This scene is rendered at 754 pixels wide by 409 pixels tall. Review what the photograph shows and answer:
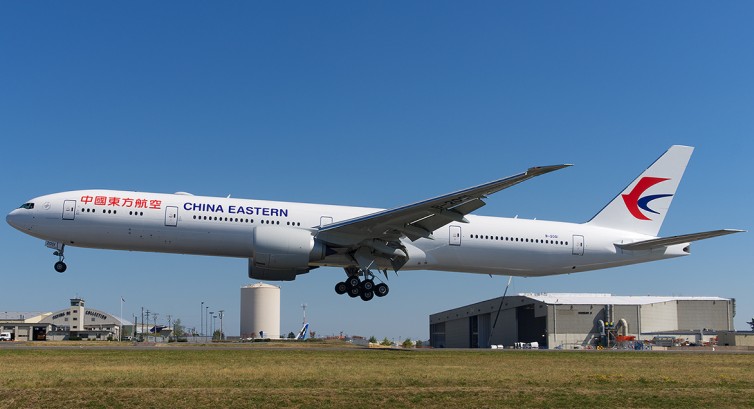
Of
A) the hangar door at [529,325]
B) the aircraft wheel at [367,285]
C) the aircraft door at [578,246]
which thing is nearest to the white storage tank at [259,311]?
the hangar door at [529,325]

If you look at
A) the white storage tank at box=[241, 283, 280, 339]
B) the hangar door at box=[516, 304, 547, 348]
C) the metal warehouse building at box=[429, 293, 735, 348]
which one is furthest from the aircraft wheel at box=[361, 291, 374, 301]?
the white storage tank at box=[241, 283, 280, 339]

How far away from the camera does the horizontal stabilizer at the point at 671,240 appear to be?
35.7 m

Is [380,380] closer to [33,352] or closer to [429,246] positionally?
[429,246]

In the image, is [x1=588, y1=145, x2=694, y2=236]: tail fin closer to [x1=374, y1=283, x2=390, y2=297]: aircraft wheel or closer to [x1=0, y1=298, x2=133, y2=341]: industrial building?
[x1=374, y1=283, x2=390, y2=297]: aircraft wheel

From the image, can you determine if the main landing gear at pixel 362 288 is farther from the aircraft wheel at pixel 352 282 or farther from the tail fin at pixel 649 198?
the tail fin at pixel 649 198

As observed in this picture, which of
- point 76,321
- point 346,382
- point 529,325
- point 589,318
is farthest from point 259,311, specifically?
point 346,382

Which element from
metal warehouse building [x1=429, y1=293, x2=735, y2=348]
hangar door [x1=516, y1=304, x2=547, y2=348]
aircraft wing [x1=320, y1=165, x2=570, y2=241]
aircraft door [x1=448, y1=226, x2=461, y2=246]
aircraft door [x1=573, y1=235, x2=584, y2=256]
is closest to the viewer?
aircraft wing [x1=320, y1=165, x2=570, y2=241]

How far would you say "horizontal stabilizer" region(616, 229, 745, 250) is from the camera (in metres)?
35.7

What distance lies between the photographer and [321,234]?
3612 cm

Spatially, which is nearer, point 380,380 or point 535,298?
point 380,380

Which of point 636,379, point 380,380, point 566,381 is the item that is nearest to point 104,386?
point 380,380

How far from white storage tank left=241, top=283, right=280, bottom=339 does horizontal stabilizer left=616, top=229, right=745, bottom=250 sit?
74043 millimetres

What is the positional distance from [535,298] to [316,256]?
172 feet

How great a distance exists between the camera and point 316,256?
3588 cm
